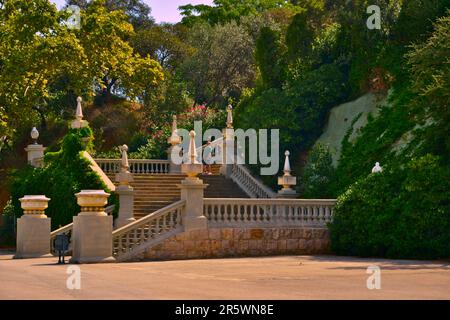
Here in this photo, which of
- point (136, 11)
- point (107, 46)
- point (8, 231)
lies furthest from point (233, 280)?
point (136, 11)

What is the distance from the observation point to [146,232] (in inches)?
1160

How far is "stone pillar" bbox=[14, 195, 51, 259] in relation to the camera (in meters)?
28.8

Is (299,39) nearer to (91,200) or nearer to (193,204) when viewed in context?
(193,204)

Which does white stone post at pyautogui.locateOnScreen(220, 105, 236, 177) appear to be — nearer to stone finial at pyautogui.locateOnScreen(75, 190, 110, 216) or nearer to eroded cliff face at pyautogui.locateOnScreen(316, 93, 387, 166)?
eroded cliff face at pyautogui.locateOnScreen(316, 93, 387, 166)

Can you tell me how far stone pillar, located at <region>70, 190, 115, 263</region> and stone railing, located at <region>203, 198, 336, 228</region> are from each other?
4.05m

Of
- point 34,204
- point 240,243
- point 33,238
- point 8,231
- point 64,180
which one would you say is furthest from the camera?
point 8,231

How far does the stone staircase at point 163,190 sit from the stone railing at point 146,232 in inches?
190

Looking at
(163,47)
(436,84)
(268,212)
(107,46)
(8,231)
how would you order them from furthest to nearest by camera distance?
(163,47), (107,46), (8,231), (268,212), (436,84)

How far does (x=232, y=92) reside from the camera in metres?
61.5

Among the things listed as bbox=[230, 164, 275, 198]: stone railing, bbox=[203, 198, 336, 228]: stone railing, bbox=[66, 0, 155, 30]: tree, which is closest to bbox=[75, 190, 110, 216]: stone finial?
bbox=[203, 198, 336, 228]: stone railing

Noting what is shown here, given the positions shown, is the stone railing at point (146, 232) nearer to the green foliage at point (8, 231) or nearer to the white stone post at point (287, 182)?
the white stone post at point (287, 182)

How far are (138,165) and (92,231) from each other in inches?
586

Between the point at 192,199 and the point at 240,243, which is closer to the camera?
the point at 192,199

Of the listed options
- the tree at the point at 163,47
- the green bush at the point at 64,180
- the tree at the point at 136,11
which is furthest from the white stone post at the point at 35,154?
the tree at the point at 136,11
